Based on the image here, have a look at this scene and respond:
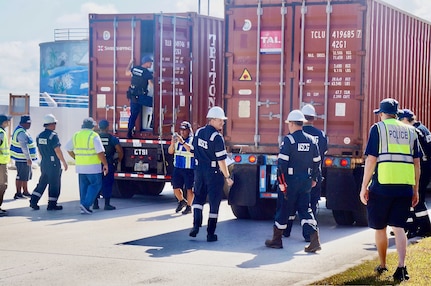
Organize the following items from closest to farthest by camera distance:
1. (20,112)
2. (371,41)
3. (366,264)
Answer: (366,264), (371,41), (20,112)

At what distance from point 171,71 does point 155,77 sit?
→ 1.41 ft

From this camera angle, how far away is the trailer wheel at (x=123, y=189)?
1790 cm

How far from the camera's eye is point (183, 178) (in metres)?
15.2

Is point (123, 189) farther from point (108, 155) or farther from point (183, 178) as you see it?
point (183, 178)

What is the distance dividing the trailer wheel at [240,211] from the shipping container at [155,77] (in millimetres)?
2984

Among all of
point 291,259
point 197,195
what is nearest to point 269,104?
point 197,195

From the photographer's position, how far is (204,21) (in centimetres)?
1770

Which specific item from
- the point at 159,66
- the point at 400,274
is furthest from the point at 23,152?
the point at 400,274

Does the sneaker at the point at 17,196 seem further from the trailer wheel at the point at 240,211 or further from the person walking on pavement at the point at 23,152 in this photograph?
the trailer wheel at the point at 240,211

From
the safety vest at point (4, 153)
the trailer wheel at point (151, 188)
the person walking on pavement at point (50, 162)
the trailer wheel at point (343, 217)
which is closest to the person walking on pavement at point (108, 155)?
the person walking on pavement at point (50, 162)

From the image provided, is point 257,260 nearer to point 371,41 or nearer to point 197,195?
point 197,195

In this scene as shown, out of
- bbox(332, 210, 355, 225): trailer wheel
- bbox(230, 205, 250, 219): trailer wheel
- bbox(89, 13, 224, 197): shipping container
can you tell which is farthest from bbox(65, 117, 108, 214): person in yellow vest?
bbox(332, 210, 355, 225): trailer wheel

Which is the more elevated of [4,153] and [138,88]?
[138,88]

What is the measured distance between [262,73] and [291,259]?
4.33m
